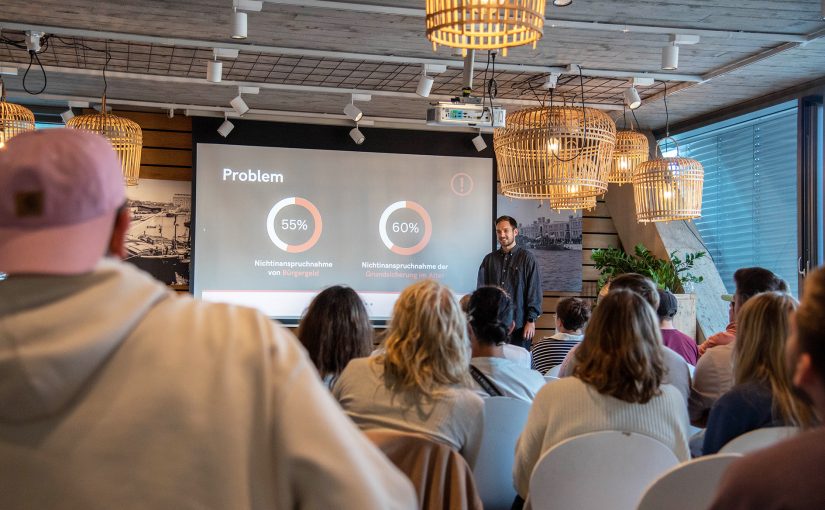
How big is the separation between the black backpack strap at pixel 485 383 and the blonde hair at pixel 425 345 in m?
0.40

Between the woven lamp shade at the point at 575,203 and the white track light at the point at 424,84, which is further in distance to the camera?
the woven lamp shade at the point at 575,203

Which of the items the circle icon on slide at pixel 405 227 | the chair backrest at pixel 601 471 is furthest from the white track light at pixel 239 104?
the chair backrest at pixel 601 471

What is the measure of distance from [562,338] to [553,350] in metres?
0.09

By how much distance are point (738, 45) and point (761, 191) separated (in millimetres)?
2419

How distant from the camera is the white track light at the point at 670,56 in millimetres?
5922

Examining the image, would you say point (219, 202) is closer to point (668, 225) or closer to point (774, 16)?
point (668, 225)

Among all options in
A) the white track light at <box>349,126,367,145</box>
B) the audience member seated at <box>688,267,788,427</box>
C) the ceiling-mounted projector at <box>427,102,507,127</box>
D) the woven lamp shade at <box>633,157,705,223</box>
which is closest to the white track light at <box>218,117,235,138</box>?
the white track light at <box>349,126,367,145</box>

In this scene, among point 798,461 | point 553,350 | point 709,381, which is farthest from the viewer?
point 553,350

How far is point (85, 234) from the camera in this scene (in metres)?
0.83

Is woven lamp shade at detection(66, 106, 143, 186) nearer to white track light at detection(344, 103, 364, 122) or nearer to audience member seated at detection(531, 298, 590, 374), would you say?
white track light at detection(344, 103, 364, 122)

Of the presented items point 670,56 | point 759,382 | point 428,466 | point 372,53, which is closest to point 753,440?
point 759,382

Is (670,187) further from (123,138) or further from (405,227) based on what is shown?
(123,138)

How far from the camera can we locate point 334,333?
3436mm

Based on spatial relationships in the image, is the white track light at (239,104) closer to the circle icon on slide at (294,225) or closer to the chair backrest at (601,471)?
the circle icon on slide at (294,225)
